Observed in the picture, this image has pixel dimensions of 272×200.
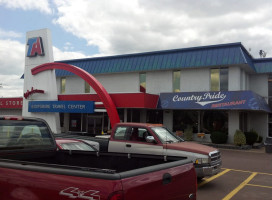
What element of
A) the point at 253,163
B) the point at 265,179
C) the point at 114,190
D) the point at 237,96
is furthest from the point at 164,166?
the point at 237,96

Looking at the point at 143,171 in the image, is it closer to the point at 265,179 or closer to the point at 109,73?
the point at 265,179

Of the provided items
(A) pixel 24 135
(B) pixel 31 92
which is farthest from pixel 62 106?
(A) pixel 24 135

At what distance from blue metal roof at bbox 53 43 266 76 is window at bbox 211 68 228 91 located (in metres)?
1.19

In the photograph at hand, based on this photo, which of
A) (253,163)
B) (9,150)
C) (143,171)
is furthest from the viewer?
(253,163)

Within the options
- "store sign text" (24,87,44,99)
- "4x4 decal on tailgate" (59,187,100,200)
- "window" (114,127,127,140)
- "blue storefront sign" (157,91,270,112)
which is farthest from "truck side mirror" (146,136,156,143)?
"store sign text" (24,87,44,99)

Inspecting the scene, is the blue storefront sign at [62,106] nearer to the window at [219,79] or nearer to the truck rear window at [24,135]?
the window at [219,79]

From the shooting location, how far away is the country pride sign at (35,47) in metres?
28.3

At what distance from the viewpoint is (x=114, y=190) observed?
265cm

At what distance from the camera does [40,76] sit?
28.3m

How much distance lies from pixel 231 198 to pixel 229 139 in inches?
604

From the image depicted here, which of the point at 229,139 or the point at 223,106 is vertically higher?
the point at 223,106

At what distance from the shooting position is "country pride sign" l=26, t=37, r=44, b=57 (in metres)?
28.3

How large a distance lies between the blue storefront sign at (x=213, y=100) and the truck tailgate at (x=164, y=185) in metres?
17.4

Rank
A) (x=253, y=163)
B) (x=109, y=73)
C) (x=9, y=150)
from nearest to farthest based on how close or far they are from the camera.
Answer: (x=9, y=150) → (x=253, y=163) → (x=109, y=73)
